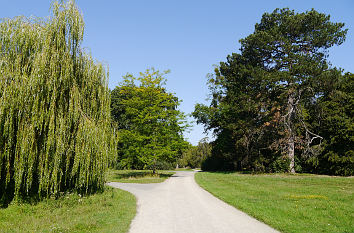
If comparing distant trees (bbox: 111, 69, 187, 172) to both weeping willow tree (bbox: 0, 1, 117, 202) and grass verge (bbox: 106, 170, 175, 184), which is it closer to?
grass verge (bbox: 106, 170, 175, 184)

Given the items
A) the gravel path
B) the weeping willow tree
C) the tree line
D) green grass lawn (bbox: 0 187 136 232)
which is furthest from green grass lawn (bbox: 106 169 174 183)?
the gravel path

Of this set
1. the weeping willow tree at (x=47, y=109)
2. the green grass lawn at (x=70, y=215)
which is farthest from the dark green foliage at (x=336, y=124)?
the green grass lawn at (x=70, y=215)

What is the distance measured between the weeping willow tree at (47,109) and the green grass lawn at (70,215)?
63 cm

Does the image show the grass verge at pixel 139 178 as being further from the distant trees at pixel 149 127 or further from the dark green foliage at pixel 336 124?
the dark green foliage at pixel 336 124

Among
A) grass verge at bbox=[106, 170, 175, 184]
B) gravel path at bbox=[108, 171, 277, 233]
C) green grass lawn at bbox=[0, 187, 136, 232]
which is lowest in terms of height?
grass verge at bbox=[106, 170, 175, 184]

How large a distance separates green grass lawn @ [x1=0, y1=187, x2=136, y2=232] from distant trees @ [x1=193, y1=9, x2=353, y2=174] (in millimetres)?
21055

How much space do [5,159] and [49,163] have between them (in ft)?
5.17

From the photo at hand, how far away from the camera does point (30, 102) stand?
8797 mm

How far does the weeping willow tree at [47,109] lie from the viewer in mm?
8656

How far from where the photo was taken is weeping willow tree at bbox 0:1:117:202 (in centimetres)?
866

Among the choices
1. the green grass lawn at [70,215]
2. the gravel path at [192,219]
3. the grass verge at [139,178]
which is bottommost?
the grass verge at [139,178]

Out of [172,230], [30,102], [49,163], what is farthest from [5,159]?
[172,230]

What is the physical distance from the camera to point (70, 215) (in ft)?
27.4

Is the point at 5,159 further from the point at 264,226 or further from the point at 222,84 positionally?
the point at 222,84
